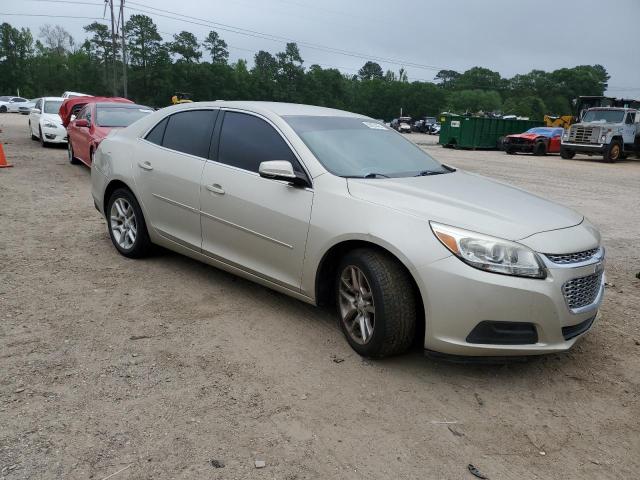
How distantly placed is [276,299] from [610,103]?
93.3 feet

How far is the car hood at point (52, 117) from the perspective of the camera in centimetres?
1581

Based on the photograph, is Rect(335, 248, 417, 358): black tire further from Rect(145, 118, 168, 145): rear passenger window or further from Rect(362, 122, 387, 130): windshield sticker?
Rect(145, 118, 168, 145): rear passenger window

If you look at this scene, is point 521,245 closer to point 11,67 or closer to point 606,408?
point 606,408

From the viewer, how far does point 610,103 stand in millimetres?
27656

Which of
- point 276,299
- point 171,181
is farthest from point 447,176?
point 171,181

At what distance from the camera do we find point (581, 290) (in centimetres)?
334

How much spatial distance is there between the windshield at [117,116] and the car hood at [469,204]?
8231 millimetres

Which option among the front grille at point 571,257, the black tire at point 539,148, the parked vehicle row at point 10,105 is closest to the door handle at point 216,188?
the front grille at point 571,257

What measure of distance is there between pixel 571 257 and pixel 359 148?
1.76 metres

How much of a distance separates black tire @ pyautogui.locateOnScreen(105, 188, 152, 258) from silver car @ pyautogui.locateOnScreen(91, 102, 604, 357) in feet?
0.09

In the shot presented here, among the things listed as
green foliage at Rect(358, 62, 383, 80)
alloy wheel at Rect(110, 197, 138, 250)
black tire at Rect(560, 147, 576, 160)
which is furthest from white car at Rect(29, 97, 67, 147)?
green foliage at Rect(358, 62, 383, 80)

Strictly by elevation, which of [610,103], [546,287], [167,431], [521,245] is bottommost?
[167,431]

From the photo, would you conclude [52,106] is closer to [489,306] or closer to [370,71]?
[489,306]

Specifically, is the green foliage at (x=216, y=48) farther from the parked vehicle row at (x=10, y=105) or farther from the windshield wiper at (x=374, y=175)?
the windshield wiper at (x=374, y=175)
